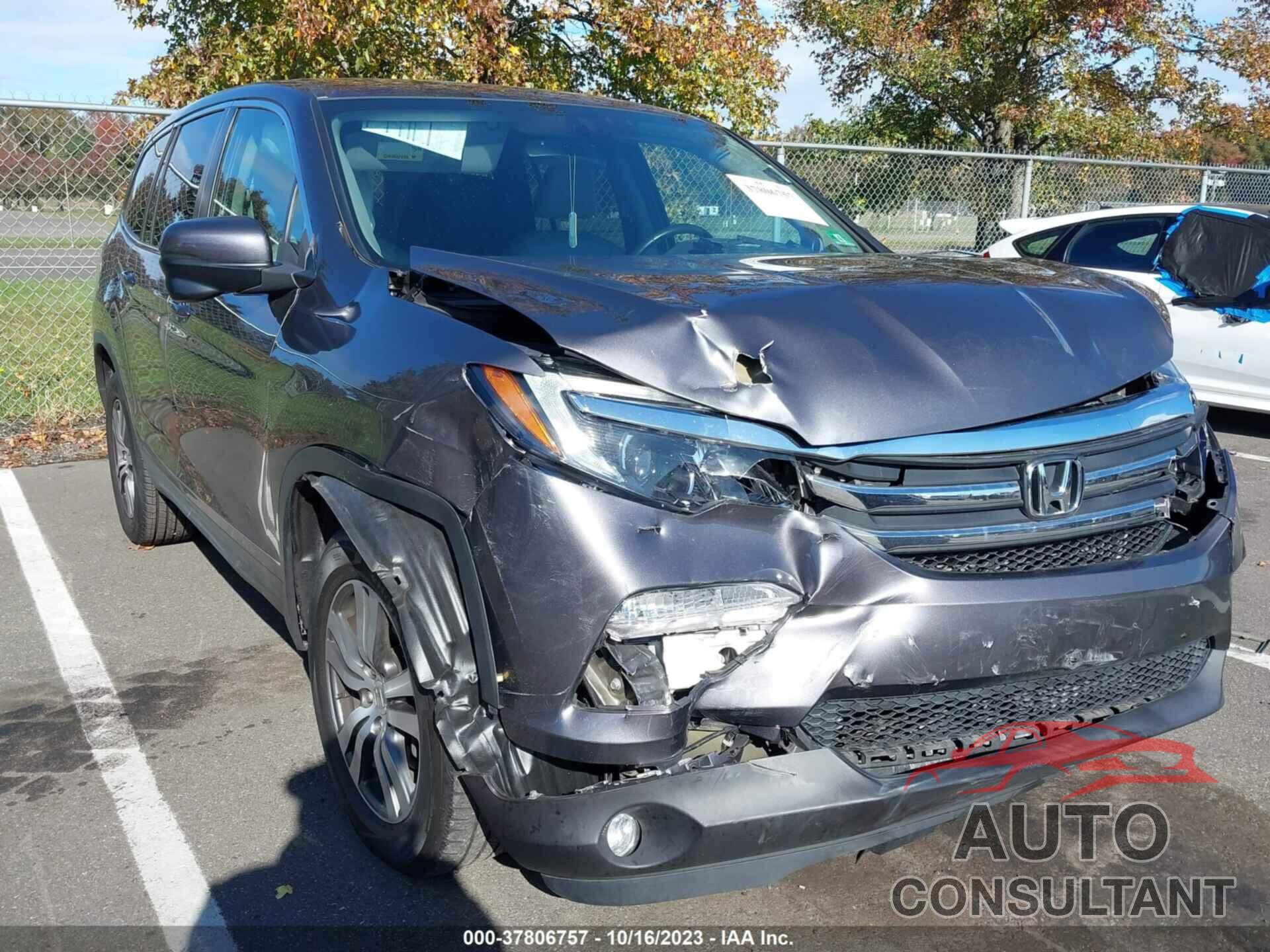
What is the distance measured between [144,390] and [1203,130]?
23.8 meters

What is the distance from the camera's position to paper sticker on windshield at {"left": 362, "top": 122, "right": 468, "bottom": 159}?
3430 millimetres

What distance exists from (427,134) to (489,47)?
23.8 ft

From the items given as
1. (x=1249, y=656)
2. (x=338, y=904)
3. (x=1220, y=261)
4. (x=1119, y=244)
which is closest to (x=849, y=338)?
(x=338, y=904)

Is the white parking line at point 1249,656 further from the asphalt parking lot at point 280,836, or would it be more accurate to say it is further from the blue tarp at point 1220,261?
the blue tarp at point 1220,261

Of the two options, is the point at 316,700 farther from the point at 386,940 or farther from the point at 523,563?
the point at 523,563

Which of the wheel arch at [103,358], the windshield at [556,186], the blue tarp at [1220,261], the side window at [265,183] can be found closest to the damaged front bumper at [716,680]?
the windshield at [556,186]

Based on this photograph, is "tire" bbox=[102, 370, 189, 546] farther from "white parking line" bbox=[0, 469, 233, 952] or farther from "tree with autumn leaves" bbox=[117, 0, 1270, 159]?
"tree with autumn leaves" bbox=[117, 0, 1270, 159]

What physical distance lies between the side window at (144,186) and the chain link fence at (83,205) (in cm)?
314

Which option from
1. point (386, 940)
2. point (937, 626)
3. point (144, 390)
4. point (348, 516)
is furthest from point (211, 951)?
point (144, 390)

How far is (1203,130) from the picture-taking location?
23266 millimetres

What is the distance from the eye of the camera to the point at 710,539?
2098mm

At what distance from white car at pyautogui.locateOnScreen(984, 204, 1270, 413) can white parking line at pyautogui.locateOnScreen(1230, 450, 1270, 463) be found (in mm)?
427

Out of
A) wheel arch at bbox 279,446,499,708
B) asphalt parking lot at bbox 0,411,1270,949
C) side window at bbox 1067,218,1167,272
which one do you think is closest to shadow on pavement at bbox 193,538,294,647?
asphalt parking lot at bbox 0,411,1270,949

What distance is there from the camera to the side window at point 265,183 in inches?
126
